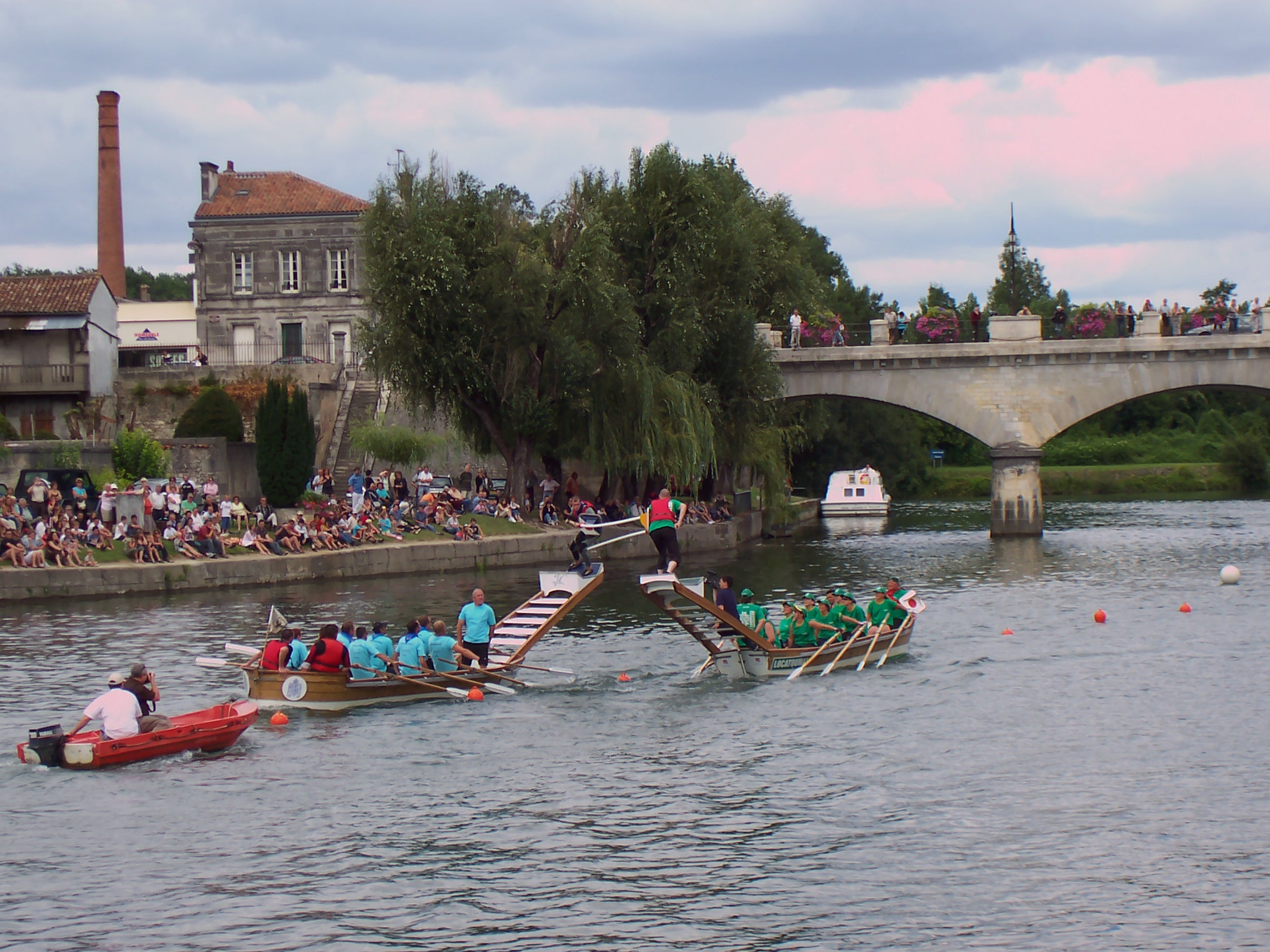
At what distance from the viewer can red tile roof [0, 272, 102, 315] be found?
2007 inches

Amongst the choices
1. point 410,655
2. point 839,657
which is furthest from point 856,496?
point 410,655

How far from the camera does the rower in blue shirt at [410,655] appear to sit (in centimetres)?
2067

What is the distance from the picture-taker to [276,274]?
6328 centimetres

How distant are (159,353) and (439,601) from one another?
130 ft

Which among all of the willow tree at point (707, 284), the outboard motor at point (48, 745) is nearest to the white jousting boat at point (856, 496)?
the willow tree at point (707, 284)

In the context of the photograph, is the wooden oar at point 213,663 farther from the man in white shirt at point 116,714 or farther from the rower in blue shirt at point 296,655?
the man in white shirt at point 116,714

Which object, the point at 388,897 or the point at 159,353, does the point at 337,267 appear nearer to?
the point at 159,353

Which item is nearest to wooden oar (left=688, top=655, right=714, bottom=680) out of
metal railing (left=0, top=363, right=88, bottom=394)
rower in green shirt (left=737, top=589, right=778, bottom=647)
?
rower in green shirt (left=737, top=589, right=778, bottom=647)

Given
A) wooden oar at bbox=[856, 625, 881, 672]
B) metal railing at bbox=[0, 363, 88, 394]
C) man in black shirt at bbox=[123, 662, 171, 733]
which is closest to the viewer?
man in black shirt at bbox=[123, 662, 171, 733]

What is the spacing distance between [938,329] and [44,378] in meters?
31.4

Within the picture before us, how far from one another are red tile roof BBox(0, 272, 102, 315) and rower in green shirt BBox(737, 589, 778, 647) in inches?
1412

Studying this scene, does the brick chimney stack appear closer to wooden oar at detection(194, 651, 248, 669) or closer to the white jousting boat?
the white jousting boat

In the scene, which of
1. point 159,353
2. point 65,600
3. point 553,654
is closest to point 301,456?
point 65,600

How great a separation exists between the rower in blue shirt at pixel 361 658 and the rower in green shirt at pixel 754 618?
5710mm
